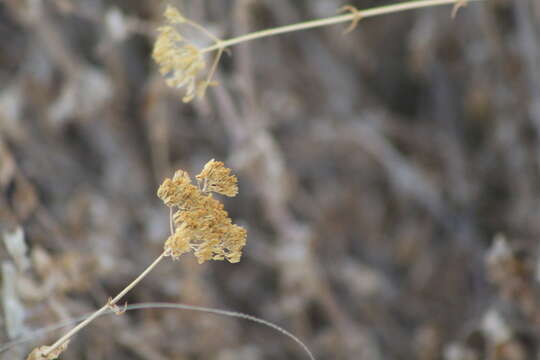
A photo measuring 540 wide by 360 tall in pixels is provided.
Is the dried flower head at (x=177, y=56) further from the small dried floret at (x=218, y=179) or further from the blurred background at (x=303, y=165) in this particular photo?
the blurred background at (x=303, y=165)

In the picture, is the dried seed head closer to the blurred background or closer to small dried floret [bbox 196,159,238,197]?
small dried floret [bbox 196,159,238,197]

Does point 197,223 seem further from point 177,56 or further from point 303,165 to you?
point 303,165

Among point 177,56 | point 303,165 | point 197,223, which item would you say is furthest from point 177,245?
point 303,165

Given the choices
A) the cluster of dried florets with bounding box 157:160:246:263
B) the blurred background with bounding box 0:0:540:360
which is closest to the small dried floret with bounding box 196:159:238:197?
the cluster of dried florets with bounding box 157:160:246:263

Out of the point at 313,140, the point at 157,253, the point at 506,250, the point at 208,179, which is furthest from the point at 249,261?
the point at 208,179

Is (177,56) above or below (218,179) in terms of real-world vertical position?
above

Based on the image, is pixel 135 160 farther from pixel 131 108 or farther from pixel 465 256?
pixel 465 256
